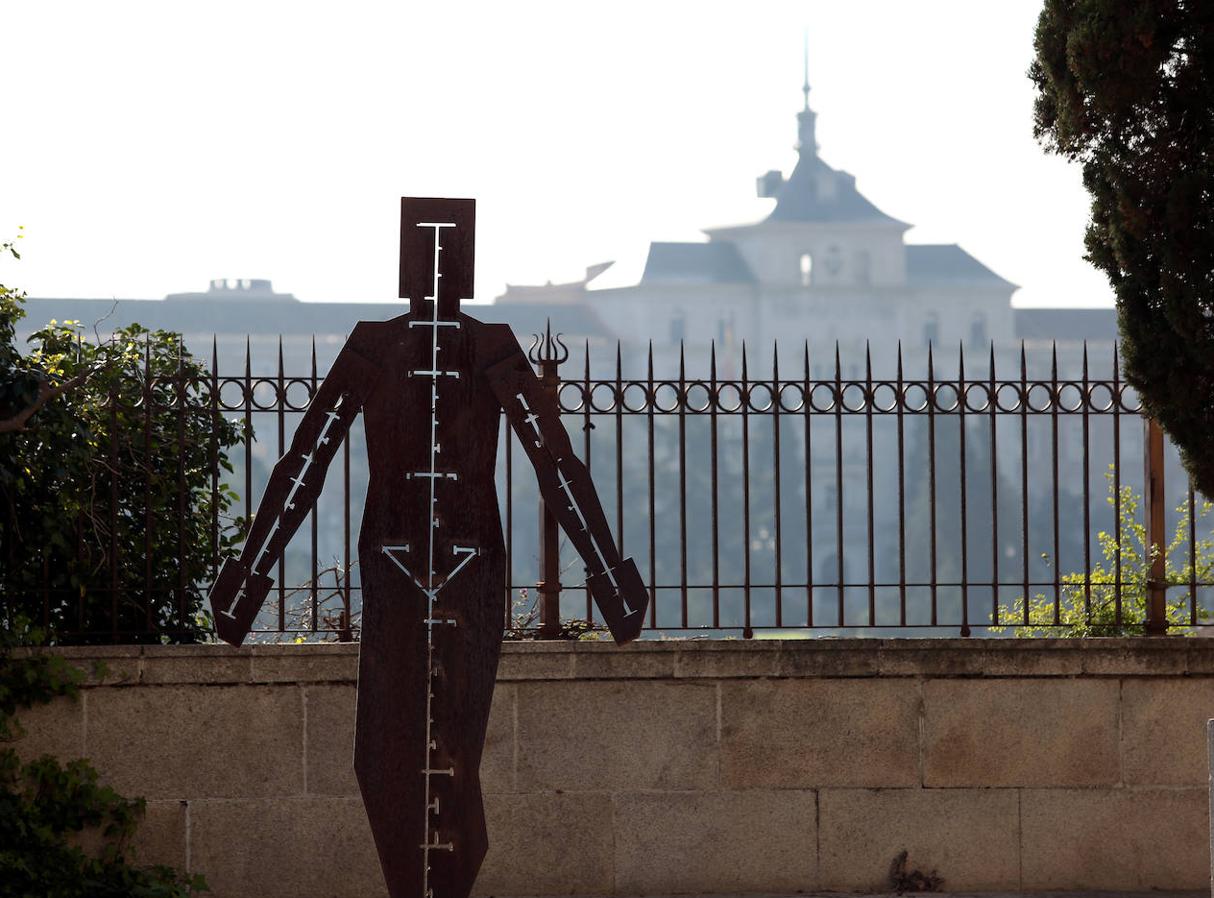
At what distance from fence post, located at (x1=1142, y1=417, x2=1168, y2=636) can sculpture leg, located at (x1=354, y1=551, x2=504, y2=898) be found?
12.1 feet

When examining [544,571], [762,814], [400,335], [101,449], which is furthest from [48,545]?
[762,814]

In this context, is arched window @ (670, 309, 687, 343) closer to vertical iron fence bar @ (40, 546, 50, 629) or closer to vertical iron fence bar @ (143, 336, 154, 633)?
vertical iron fence bar @ (143, 336, 154, 633)

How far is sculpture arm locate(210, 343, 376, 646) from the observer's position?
5.01 meters

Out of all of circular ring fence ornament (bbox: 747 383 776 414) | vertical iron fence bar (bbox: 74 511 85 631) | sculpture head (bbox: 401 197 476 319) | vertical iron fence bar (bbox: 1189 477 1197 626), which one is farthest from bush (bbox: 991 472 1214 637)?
vertical iron fence bar (bbox: 74 511 85 631)

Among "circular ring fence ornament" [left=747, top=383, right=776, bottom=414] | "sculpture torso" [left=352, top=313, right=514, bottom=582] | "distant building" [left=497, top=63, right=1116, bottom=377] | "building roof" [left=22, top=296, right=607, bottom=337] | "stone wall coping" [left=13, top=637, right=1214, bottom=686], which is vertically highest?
"distant building" [left=497, top=63, right=1116, bottom=377]

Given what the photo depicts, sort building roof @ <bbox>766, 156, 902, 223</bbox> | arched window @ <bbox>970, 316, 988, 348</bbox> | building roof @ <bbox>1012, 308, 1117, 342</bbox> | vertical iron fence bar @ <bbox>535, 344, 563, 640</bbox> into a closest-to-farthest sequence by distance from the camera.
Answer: vertical iron fence bar @ <bbox>535, 344, 563, 640</bbox>
building roof @ <bbox>1012, 308, 1117, 342</bbox>
arched window @ <bbox>970, 316, 988, 348</bbox>
building roof @ <bbox>766, 156, 902, 223</bbox>

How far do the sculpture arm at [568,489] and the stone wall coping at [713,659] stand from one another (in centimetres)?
186

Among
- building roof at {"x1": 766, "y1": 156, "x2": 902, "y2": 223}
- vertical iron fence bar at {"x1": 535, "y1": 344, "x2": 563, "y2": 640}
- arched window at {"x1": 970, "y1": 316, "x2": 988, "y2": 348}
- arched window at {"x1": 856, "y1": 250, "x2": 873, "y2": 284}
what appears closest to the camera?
vertical iron fence bar at {"x1": 535, "y1": 344, "x2": 563, "y2": 640}

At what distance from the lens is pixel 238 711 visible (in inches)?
270

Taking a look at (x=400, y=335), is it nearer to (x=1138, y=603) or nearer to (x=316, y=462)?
(x=316, y=462)

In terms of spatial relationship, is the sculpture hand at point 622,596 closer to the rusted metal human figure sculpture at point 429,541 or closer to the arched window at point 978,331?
the rusted metal human figure sculpture at point 429,541

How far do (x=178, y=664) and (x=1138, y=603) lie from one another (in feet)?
13.7

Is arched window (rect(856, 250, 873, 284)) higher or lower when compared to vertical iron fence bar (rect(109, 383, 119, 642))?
higher

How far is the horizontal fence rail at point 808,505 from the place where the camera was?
711 cm
